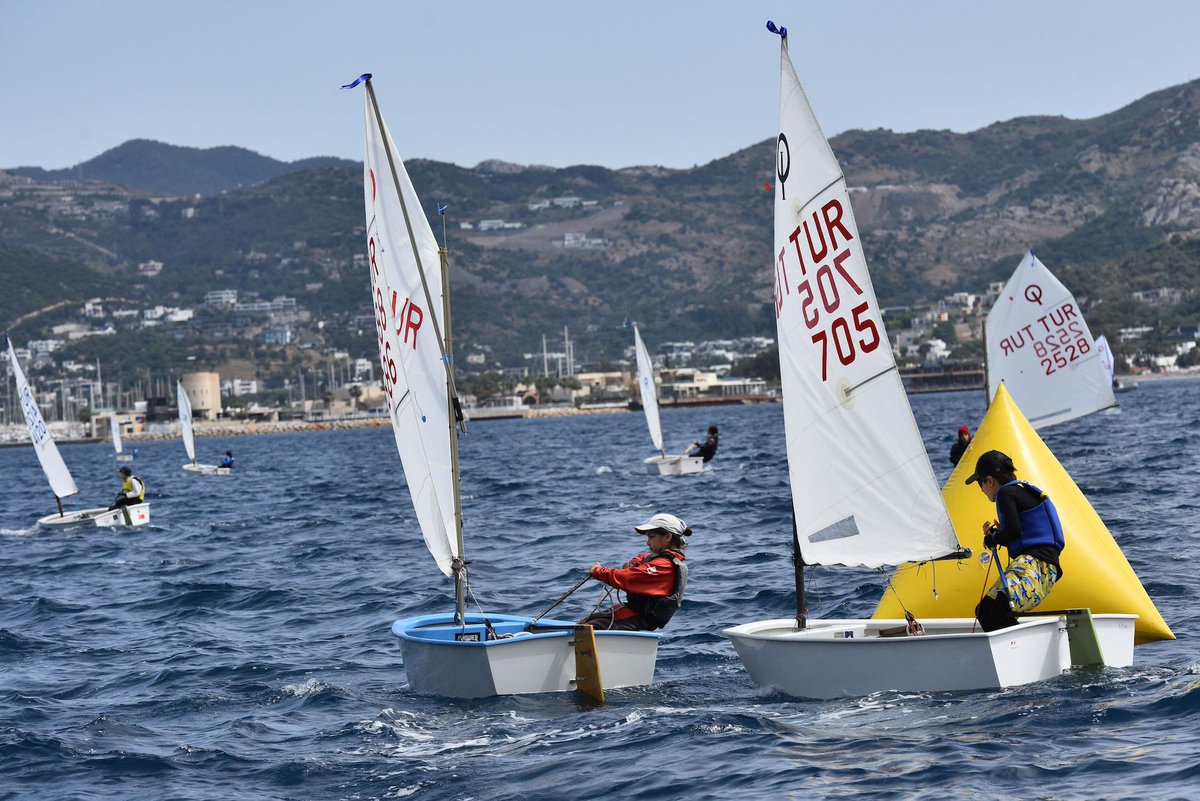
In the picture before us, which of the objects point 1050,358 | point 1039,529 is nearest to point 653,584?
point 1039,529

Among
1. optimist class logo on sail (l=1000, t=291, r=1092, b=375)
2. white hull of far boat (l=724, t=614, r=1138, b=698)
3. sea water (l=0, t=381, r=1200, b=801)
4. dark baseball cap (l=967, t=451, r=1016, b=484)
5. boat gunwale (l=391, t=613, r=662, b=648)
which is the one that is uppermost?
optimist class logo on sail (l=1000, t=291, r=1092, b=375)

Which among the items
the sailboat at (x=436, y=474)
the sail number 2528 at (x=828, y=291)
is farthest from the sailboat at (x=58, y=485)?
the sail number 2528 at (x=828, y=291)

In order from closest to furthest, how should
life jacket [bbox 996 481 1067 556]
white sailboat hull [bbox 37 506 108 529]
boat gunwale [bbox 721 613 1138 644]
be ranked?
boat gunwale [bbox 721 613 1138 644]
life jacket [bbox 996 481 1067 556]
white sailboat hull [bbox 37 506 108 529]

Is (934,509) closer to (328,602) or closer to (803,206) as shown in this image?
(803,206)

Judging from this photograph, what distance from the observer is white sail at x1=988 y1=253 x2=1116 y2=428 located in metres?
33.8

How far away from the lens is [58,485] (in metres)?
35.7

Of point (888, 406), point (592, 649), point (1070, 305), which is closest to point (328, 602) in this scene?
point (592, 649)

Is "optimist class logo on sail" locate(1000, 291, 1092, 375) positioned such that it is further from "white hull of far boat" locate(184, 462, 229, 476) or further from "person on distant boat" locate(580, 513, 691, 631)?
"white hull of far boat" locate(184, 462, 229, 476)

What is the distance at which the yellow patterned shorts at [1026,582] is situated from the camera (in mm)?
11453

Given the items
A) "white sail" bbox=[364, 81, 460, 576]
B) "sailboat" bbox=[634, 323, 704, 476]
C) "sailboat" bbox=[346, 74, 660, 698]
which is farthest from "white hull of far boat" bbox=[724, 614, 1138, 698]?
"sailboat" bbox=[634, 323, 704, 476]

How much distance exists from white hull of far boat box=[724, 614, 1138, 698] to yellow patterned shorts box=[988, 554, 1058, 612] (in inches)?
6.3

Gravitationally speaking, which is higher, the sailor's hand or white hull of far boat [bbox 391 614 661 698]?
the sailor's hand

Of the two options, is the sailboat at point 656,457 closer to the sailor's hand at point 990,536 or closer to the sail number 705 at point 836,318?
the sail number 705 at point 836,318

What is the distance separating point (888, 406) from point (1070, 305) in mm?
23551
